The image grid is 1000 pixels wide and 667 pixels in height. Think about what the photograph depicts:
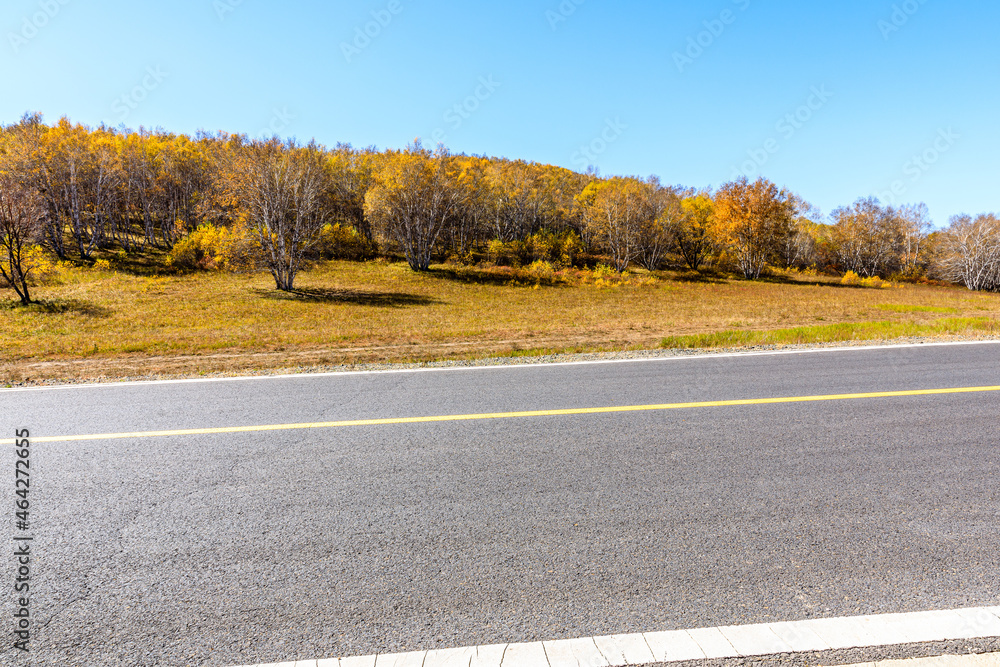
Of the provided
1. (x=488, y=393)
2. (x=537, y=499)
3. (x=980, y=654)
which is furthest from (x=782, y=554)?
(x=488, y=393)

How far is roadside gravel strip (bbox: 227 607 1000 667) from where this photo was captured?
2305mm

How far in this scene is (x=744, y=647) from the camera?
7.80 ft

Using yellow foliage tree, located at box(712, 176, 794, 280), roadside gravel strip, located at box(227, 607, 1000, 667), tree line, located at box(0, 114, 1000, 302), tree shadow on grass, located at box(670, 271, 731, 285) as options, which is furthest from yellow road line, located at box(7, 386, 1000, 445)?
yellow foliage tree, located at box(712, 176, 794, 280)

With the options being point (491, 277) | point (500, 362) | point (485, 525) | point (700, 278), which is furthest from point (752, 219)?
point (485, 525)

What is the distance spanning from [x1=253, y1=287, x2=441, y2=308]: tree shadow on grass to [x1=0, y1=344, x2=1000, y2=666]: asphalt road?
859 inches

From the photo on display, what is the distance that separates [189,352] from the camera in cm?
1313

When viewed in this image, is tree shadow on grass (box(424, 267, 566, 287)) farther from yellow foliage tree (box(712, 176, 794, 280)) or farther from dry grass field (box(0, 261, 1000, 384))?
yellow foliage tree (box(712, 176, 794, 280))

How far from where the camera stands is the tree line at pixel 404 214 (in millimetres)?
29828

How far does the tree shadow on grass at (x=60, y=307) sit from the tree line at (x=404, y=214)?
83cm

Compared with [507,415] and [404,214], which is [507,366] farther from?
[404,214]

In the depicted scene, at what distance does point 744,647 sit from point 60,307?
30.2 metres

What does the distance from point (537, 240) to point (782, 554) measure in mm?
51454

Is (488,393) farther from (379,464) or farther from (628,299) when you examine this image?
(628,299)

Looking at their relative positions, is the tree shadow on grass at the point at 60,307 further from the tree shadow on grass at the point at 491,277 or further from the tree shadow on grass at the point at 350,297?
the tree shadow on grass at the point at 491,277
